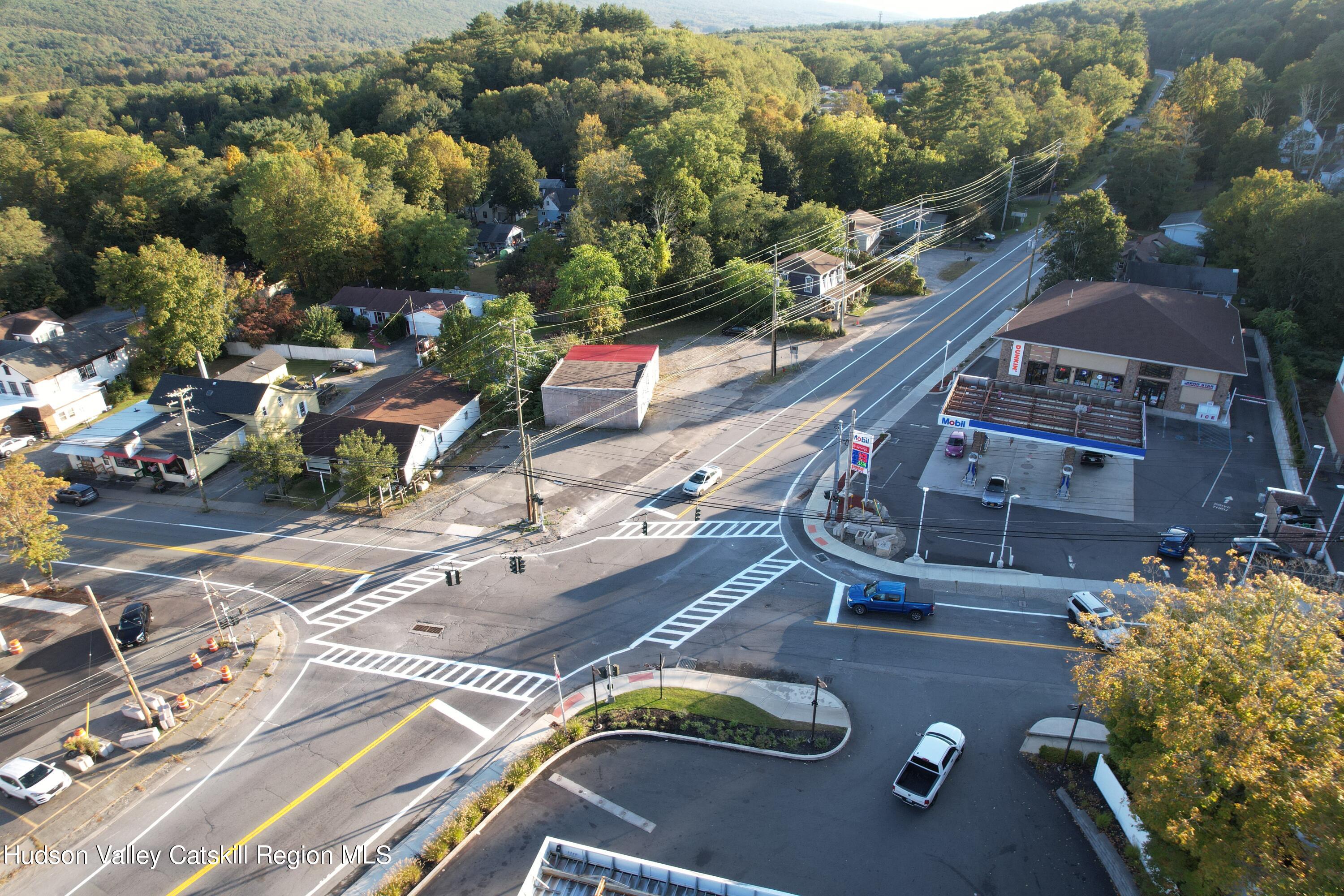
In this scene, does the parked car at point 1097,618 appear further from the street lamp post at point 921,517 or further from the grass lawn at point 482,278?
the grass lawn at point 482,278

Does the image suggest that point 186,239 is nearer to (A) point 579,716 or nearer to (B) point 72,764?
(B) point 72,764

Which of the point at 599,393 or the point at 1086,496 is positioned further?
the point at 599,393

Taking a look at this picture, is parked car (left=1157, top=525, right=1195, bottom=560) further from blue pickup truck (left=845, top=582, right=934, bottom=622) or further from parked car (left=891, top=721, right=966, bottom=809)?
parked car (left=891, top=721, right=966, bottom=809)

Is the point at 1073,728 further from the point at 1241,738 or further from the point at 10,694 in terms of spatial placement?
the point at 10,694

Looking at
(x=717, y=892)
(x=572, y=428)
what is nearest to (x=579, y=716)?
(x=717, y=892)

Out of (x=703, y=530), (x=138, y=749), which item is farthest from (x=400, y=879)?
(x=703, y=530)
